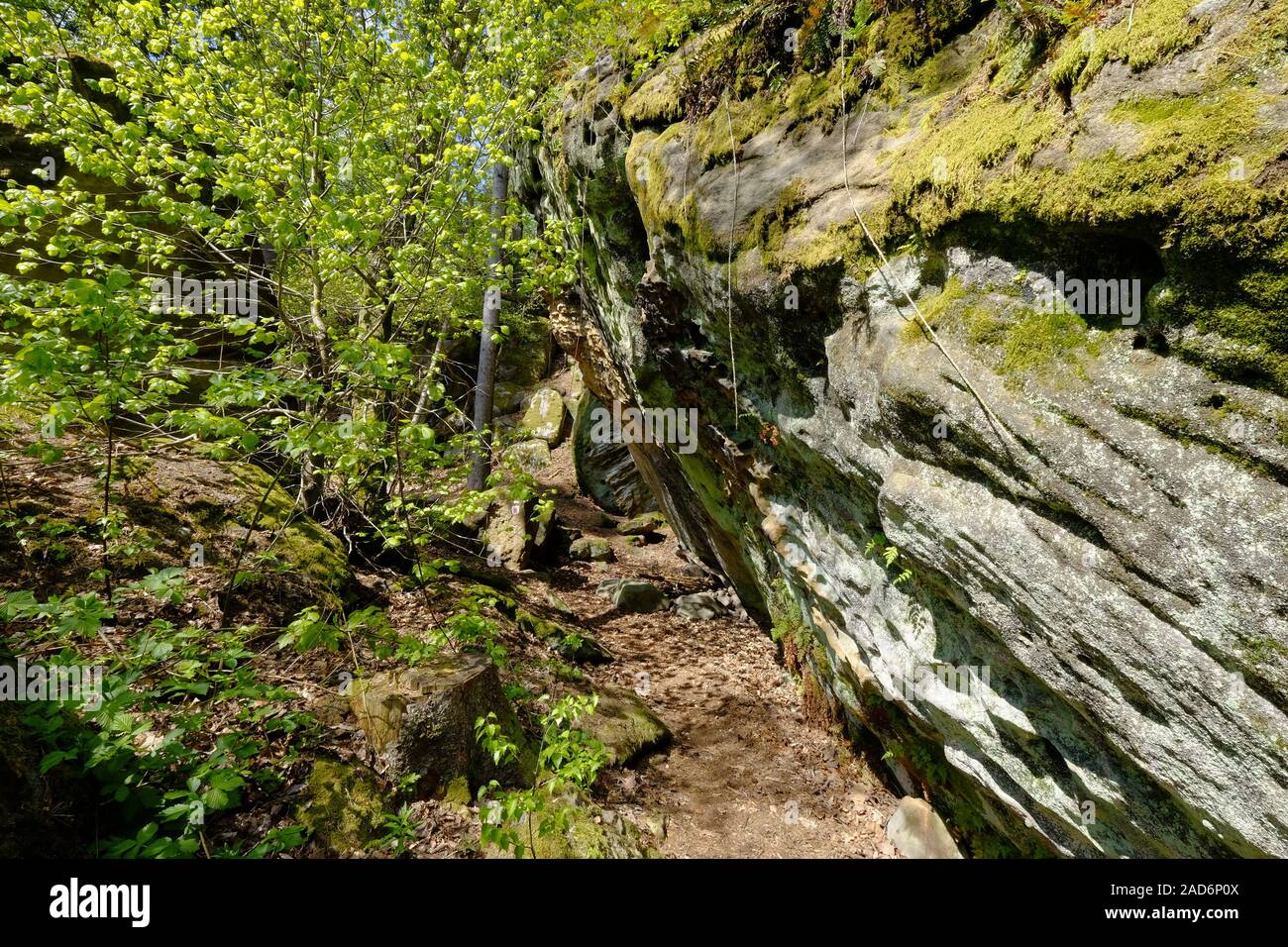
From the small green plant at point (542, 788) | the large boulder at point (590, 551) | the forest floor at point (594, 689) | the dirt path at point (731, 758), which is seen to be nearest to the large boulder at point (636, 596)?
the dirt path at point (731, 758)

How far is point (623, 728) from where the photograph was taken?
22.0ft

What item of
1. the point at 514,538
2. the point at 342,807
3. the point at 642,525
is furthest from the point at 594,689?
the point at 642,525

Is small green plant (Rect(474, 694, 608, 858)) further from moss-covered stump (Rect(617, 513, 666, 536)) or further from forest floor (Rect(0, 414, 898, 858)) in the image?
moss-covered stump (Rect(617, 513, 666, 536))

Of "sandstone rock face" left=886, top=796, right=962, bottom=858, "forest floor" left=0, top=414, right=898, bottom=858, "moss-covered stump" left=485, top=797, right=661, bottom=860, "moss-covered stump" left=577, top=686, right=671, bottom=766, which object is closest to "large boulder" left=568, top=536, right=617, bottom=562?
"forest floor" left=0, top=414, right=898, bottom=858

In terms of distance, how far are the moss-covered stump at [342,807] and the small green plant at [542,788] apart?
860 millimetres

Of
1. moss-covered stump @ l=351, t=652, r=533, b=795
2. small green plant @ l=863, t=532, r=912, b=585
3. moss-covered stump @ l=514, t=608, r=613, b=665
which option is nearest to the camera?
small green plant @ l=863, t=532, r=912, b=585

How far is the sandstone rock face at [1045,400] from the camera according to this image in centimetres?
236

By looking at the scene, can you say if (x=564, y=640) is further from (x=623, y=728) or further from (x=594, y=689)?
(x=623, y=728)

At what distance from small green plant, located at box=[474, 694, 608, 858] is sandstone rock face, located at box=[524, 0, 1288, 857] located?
8.89 ft

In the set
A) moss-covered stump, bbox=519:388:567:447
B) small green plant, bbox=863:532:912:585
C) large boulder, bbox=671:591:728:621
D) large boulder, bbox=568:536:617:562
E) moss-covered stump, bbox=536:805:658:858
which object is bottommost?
moss-covered stump, bbox=536:805:658:858

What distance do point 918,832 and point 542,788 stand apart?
3.81 m

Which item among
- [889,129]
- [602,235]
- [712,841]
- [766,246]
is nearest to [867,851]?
[712,841]

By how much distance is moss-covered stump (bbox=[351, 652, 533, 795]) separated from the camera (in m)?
4.99

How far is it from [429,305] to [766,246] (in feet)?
24.2
